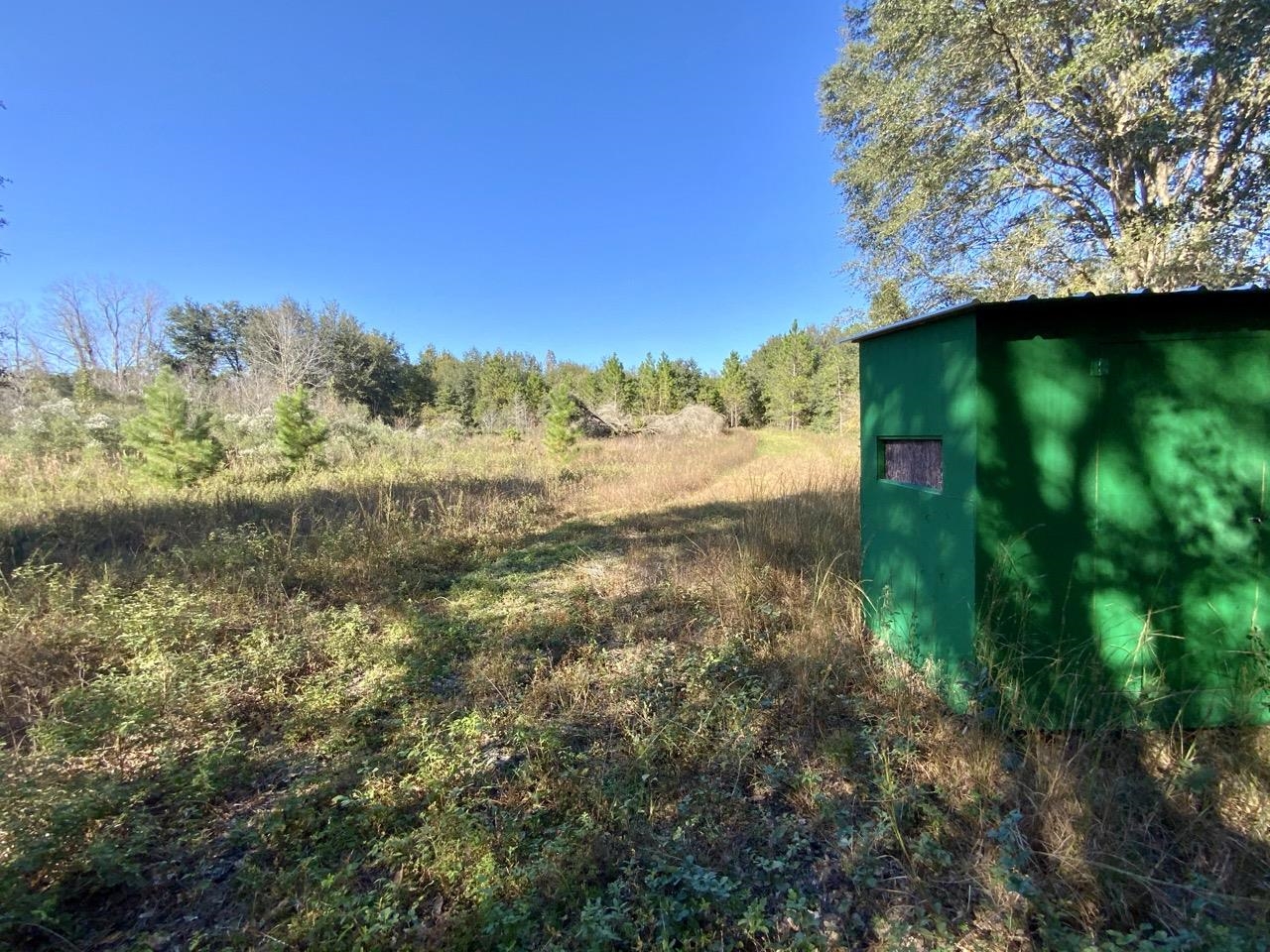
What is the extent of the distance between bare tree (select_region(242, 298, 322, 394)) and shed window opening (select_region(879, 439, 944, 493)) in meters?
29.0

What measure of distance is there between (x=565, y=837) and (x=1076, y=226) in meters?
A: 11.5

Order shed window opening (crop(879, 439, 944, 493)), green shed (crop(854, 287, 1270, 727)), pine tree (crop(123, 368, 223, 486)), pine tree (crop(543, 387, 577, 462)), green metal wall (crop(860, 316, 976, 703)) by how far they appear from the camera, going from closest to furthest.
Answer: green shed (crop(854, 287, 1270, 727)) < green metal wall (crop(860, 316, 976, 703)) < shed window opening (crop(879, 439, 944, 493)) < pine tree (crop(123, 368, 223, 486)) < pine tree (crop(543, 387, 577, 462))

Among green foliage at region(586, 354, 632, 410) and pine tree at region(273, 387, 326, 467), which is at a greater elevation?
green foliage at region(586, 354, 632, 410)

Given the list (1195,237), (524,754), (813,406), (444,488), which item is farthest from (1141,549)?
(813,406)

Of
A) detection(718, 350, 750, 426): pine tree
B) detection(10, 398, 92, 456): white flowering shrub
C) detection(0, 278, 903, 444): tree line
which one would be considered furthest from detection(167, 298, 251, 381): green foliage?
detection(718, 350, 750, 426): pine tree

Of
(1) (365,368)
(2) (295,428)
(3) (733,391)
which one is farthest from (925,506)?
(3) (733,391)

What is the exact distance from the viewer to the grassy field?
1.68 m

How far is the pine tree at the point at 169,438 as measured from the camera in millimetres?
9188

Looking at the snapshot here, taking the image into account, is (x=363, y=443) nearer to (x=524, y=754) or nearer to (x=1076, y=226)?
(x=524, y=754)

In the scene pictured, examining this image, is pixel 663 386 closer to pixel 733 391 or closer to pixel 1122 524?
pixel 733 391

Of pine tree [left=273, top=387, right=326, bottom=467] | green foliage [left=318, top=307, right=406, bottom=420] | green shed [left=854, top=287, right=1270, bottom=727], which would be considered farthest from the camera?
green foliage [left=318, top=307, right=406, bottom=420]

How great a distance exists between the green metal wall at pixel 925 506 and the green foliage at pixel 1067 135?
681 cm

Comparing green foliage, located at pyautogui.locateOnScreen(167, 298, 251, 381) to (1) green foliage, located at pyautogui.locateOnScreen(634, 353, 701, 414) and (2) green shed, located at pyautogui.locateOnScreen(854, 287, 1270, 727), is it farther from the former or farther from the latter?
(2) green shed, located at pyautogui.locateOnScreen(854, 287, 1270, 727)

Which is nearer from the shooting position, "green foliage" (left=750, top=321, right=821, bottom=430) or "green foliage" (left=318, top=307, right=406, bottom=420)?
"green foliage" (left=318, top=307, right=406, bottom=420)
